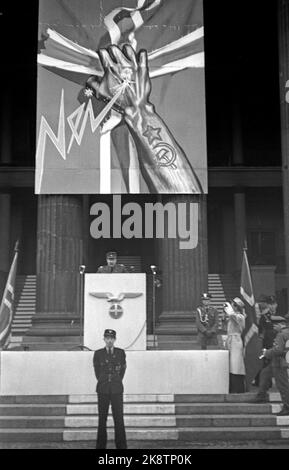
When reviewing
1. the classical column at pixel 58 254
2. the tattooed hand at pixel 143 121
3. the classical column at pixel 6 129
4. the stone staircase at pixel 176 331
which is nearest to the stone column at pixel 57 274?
the classical column at pixel 58 254

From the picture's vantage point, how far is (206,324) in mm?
10844

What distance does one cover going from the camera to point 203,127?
40.4 feet

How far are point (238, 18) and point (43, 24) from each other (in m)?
6.07

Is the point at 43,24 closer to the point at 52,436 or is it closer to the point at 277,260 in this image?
the point at 52,436

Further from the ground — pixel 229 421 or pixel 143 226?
pixel 143 226

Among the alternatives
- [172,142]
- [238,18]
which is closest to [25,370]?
[172,142]

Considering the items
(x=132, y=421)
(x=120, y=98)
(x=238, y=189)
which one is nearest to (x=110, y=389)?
(x=132, y=421)

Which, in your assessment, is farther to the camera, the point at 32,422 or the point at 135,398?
the point at 135,398

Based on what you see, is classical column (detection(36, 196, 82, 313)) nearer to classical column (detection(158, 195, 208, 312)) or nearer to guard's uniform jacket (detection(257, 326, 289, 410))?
classical column (detection(158, 195, 208, 312))

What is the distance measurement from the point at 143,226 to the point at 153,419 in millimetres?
5355

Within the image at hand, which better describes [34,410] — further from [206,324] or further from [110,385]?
[206,324]

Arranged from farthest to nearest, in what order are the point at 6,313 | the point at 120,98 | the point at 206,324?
the point at 120,98, the point at 206,324, the point at 6,313

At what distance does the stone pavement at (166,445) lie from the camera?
876cm

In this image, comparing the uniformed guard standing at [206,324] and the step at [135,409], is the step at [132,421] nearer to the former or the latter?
the step at [135,409]
